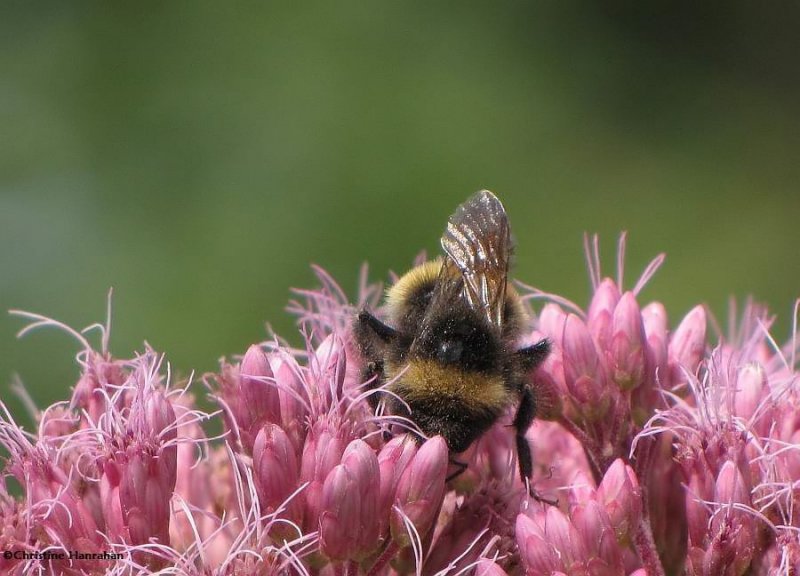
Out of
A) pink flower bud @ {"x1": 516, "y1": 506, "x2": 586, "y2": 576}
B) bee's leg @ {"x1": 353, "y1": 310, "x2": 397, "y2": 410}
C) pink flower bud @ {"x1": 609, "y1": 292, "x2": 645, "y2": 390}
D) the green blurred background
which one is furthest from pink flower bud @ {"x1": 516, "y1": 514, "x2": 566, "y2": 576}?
the green blurred background

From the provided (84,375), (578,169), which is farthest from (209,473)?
(578,169)

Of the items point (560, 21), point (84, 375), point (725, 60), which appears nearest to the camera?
point (84, 375)

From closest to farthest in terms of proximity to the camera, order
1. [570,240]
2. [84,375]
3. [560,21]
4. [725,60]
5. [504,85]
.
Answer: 1. [84,375]
2. [570,240]
3. [504,85]
4. [560,21]
5. [725,60]

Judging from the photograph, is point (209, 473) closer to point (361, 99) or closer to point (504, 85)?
point (361, 99)

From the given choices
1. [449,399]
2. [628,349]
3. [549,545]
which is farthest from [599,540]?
[628,349]

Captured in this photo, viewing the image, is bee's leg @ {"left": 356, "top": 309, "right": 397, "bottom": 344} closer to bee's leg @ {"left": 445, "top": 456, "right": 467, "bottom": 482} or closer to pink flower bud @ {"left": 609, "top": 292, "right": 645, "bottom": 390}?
bee's leg @ {"left": 445, "top": 456, "right": 467, "bottom": 482}

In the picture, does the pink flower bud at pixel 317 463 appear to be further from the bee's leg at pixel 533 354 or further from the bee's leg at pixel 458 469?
the bee's leg at pixel 533 354

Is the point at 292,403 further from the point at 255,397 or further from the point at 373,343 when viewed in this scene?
the point at 373,343
